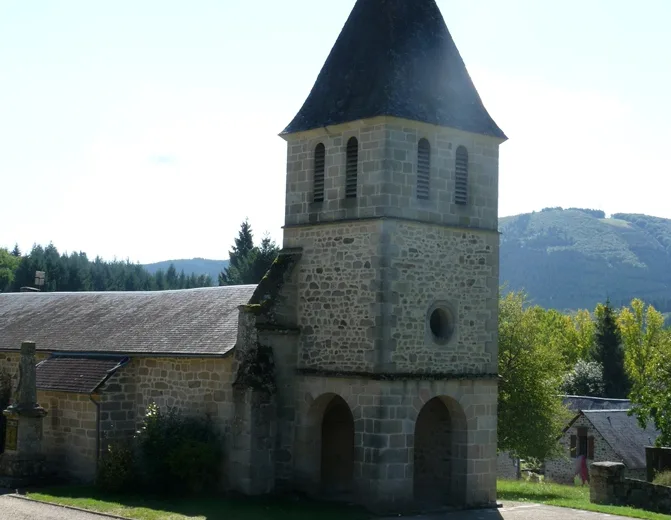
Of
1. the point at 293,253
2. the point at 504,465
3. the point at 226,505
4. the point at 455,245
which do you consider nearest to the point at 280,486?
the point at 226,505

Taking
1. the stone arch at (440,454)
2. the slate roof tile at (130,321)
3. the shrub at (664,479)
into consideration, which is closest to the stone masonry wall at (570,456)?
the shrub at (664,479)

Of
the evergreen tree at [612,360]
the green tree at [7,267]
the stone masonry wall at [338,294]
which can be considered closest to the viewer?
the stone masonry wall at [338,294]

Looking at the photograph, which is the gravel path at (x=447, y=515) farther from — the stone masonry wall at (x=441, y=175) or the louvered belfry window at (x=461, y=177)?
the louvered belfry window at (x=461, y=177)

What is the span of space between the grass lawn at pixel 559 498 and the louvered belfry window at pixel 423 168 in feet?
27.1

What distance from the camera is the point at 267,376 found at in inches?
832

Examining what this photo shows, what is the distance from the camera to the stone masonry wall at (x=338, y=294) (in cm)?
2044

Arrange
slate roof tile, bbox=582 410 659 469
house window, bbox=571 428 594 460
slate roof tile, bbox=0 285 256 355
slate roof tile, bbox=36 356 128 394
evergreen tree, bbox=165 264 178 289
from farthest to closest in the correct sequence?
evergreen tree, bbox=165 264 178 289 → house window, bbox=571 428 594 460 → slate roof tile, bbox=582 410 659 469 → slate roof tile, bbox=36 356 128 394 → slate roof tile, bbox=0 285 256 355

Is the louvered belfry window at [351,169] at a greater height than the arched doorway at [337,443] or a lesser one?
greater

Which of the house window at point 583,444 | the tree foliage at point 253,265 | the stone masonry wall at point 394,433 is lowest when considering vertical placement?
the house window at point 583,444

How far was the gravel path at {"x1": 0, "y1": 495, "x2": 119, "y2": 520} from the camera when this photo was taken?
19016 millimetres

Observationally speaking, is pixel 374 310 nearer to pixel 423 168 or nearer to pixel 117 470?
pixel 423 168

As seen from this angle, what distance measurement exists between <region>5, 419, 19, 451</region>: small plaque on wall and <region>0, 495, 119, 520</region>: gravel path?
11.6 ft

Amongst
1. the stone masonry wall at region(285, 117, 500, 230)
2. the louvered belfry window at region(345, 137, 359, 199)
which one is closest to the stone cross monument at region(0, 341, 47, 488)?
the stone masonry wall at region(285, 117, 500, 230)

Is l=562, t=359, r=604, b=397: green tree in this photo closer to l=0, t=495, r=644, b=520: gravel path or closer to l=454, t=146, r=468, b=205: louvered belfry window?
l=0, t=495, r=644, b=520: gravel path
